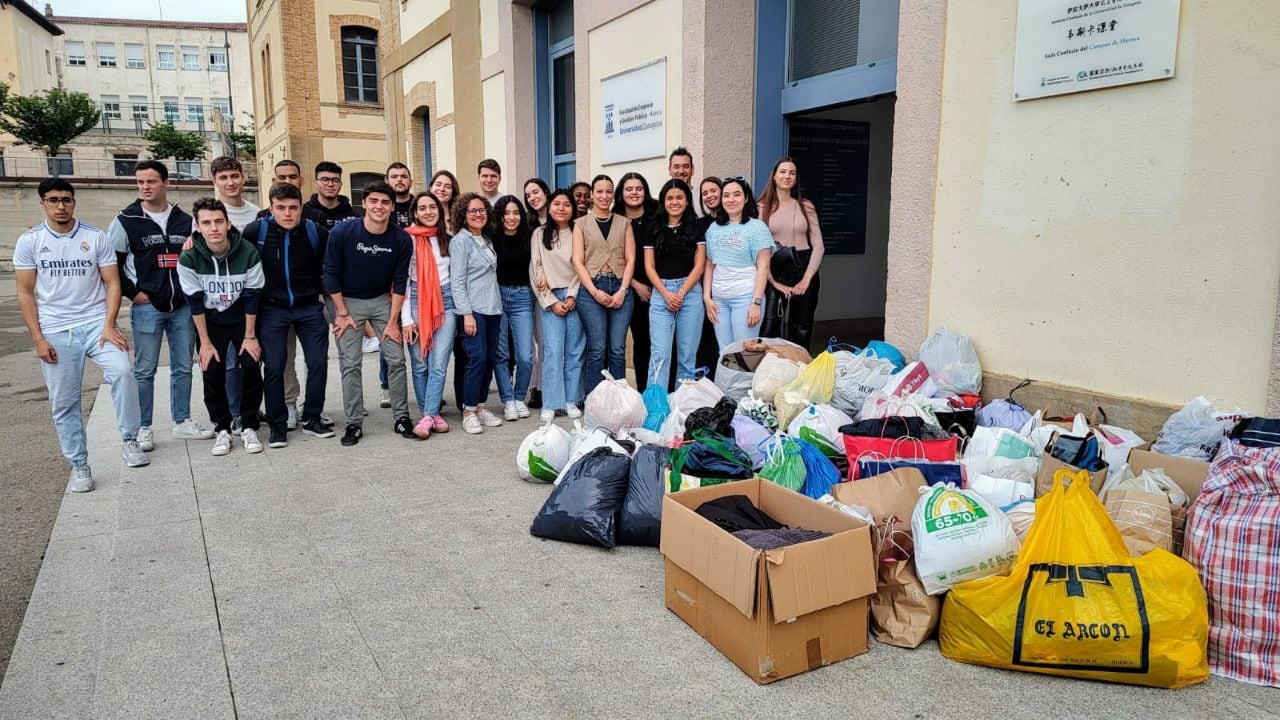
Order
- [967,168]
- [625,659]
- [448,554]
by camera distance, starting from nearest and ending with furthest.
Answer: [625,659]
[448,554]
[967,168]

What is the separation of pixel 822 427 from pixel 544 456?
1.64m

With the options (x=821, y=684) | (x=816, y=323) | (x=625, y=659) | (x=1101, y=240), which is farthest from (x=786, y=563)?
(x=816, y=323)

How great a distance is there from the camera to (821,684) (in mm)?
2850

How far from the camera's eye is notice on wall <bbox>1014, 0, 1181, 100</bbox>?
13.5ft

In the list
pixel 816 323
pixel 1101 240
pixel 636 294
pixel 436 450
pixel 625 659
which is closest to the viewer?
pixel 625 659

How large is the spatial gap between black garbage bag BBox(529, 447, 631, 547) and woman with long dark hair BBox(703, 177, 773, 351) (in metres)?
2.28

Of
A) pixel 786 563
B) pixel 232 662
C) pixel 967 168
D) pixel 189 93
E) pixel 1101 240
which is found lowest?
pixel 232 662

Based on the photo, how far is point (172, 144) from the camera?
42.0 metres

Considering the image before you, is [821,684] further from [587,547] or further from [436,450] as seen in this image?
[436,450]

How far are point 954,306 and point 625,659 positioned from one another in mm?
3412

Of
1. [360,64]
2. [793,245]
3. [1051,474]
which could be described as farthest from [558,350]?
[360,64]

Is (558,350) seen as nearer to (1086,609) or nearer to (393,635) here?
(393,635)

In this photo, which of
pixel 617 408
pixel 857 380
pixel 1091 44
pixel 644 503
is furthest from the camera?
pixel 617 408

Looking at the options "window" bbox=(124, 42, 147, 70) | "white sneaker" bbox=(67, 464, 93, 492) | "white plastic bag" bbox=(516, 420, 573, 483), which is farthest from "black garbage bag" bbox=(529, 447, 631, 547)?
"window" bbox=(124, 42, 147, 70)
